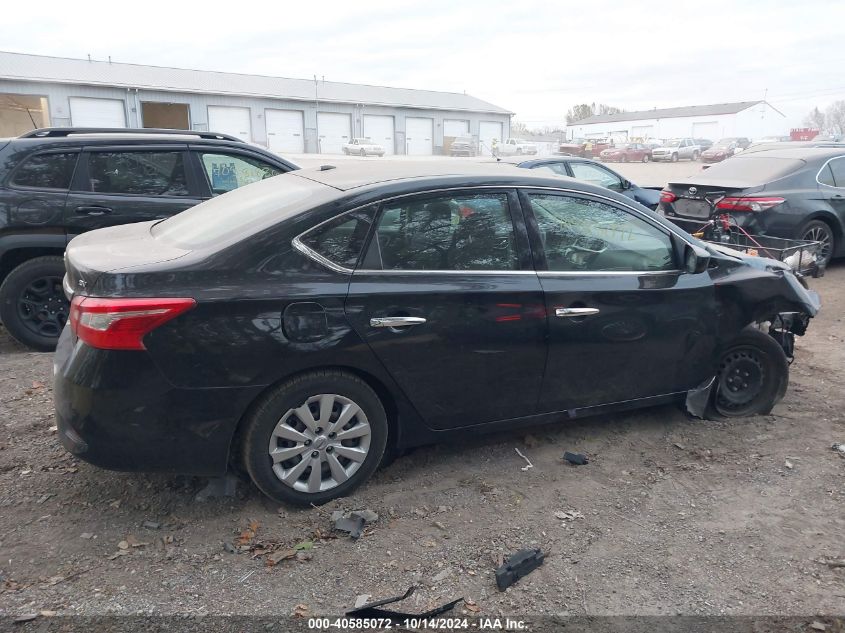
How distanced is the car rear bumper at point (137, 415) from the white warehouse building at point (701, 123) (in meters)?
75.0

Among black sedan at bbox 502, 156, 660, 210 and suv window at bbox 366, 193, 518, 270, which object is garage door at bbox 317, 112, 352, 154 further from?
suv window at bbox 366, 193, 518, 270

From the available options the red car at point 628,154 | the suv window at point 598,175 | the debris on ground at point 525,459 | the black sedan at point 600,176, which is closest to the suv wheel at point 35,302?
the debris on ground at point 525,459

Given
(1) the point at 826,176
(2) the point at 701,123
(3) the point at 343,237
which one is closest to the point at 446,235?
(3) the point at 343,237

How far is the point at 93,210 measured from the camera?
583 centimetres

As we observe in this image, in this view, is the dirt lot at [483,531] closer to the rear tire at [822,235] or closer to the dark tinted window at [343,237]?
the dark tinted window at [343,237]

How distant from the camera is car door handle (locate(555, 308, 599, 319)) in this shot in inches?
147

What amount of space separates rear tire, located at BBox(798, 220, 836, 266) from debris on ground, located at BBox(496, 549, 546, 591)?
24.0 ft

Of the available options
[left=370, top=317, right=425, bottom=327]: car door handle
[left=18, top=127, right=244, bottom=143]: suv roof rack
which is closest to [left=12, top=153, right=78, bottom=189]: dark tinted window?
[left=18, top=127, right=244, bottom=143]: suv roof rack

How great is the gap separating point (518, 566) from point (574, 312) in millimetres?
1418

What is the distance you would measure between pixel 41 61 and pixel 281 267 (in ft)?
135

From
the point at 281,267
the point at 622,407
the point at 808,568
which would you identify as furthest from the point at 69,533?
the point at 808,568

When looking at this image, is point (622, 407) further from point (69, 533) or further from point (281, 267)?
point (69, 533)

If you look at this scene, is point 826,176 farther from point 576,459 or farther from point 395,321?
point 395,321

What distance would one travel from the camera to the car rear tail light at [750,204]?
27.6ft
